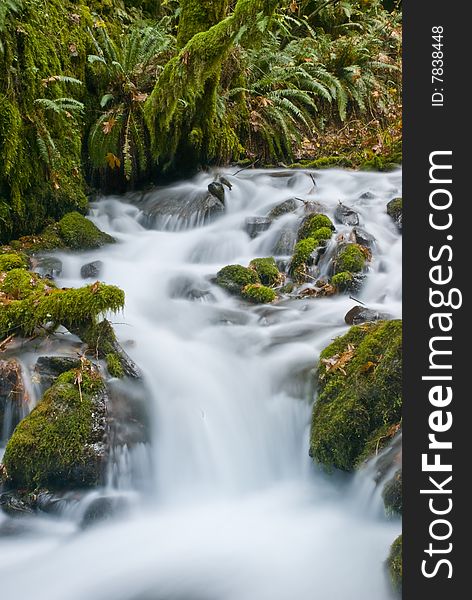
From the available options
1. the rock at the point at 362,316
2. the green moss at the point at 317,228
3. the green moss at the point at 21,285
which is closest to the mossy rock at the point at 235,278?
the green moss at the point at 317,228

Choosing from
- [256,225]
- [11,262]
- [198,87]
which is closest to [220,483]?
[11,262]

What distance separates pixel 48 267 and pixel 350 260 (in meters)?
3.07

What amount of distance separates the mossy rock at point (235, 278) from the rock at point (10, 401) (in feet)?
8.09

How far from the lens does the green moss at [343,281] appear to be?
5.48 metres

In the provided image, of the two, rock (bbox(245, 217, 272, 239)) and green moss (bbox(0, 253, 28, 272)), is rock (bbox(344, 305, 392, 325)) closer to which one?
rock (bbox(245, 217, 272, 239))

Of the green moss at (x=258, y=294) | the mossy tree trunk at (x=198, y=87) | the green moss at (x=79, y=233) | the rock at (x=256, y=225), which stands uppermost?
the mossy tree trunk at (x=198, y=87)

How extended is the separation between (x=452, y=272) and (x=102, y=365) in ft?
8.67

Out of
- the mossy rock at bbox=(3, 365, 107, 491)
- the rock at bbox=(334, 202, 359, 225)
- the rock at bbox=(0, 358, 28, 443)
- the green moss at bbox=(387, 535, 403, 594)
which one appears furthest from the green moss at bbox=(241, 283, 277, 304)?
the green moss at bbox=(387, 535, 403, 594)

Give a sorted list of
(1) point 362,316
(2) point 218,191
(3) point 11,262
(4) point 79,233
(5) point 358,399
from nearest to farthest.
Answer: (5) point 358,399 < (1) point 362,316 < (3) point 11,262 < (4) point 79,233 < (2) point 218,191

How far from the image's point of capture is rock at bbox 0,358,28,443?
3.60 meters

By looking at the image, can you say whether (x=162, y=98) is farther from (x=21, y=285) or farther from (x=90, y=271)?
(x=21, y=285)

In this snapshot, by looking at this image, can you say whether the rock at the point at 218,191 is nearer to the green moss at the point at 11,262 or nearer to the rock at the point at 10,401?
the green moss at the point at 11,262

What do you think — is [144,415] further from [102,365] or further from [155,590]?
[155,590]

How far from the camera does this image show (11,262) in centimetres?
508
